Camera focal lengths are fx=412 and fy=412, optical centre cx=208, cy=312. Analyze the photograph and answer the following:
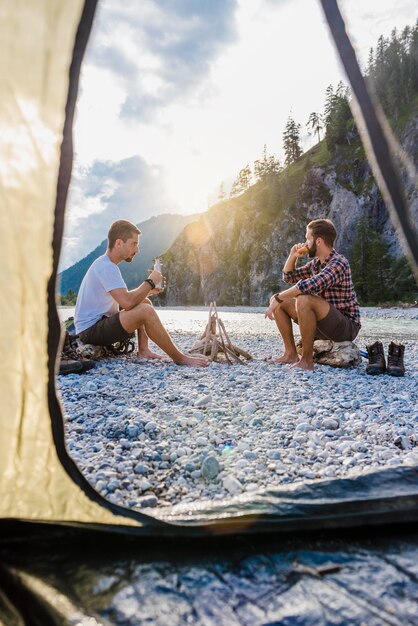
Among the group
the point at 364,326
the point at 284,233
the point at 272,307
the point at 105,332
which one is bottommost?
the point at 364,326

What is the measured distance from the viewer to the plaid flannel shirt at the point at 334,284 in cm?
548

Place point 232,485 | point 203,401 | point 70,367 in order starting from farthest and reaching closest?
1. point 70,367
2. point 203,401
3. point 232,485

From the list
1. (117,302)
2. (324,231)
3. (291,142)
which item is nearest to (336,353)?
(324,231)

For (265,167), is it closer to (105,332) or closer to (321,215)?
(321,215)

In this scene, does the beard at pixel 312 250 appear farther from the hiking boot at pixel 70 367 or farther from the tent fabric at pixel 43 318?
the tent fabric at pixel 43 318

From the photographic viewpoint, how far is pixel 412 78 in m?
58.4

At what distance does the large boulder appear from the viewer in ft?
20.2

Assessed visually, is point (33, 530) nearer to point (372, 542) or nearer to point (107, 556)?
point (107, 556)

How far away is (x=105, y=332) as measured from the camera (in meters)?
5.96

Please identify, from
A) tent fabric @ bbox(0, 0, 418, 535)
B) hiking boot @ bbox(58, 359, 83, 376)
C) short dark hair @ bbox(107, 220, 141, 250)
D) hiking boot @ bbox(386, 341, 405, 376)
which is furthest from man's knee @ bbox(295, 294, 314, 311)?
tent fabric @ bbox(0, 0, 418, 535)

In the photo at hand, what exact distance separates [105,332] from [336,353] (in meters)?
3.45

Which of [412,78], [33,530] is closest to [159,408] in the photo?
[33,530]

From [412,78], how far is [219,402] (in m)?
70.3

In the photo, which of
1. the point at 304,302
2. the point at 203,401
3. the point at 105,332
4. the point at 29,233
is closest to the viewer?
the point at 29,233
